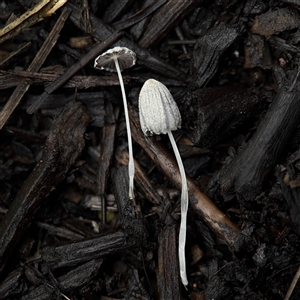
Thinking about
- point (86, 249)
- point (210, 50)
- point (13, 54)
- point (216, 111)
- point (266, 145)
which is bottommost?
point (86, 249)

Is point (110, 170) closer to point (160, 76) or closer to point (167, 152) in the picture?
point (167, 152)

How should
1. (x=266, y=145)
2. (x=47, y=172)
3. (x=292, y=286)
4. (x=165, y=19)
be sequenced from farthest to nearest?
1. (x=165, y=19)
2. (x=47, y=172)
3. (x=266, y=145)
4. (x=292, y=286)

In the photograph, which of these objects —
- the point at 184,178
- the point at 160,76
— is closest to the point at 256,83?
the point at 160,76

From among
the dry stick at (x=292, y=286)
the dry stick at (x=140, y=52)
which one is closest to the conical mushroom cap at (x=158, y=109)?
the dry stick at (x=140, y=52)

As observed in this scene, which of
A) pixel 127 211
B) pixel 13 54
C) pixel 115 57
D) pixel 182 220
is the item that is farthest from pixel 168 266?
pixel 13 54

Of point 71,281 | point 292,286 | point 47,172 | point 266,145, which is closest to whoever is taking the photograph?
point 292,286

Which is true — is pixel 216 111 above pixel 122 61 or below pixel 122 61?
below

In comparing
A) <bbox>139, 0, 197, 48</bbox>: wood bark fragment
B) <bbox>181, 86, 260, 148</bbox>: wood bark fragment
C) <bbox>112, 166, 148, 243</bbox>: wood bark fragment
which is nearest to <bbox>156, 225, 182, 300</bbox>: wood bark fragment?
<bbox>112, 166, 148, 243</bbox>: wood bark fragment

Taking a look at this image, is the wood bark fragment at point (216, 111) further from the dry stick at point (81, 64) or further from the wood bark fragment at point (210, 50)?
the dry stick at point (81, 64)

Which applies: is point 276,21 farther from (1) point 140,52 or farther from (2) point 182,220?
(2) point 182,220
